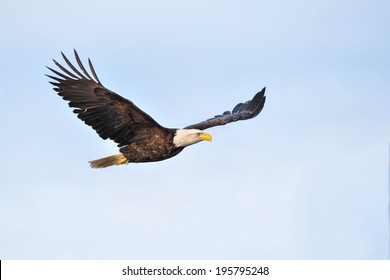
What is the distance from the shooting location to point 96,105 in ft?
42.7

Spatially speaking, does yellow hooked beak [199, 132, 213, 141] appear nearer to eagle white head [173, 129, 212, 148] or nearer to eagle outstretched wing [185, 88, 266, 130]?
eagle white head [173, 129, 212, 148]

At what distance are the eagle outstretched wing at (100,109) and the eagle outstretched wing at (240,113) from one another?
6.33ft

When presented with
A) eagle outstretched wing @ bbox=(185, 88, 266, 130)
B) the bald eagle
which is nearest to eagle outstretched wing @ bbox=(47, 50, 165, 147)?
the bald eagle

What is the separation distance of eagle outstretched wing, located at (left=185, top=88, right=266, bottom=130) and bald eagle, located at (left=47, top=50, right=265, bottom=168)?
164 cm

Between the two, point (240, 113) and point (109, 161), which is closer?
point (109, 161)

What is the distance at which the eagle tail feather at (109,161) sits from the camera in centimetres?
1337

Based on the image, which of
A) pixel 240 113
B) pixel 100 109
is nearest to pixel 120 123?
pixel 100 109

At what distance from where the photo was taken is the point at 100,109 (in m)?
13.0

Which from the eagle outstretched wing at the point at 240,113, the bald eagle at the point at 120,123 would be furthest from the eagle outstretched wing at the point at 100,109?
the eagle outstretched wing at the point at 240,113

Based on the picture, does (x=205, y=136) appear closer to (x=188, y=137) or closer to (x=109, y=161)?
(x=188, y=137)

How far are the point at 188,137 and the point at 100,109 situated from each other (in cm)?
150

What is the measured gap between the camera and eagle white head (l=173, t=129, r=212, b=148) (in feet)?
42.9
